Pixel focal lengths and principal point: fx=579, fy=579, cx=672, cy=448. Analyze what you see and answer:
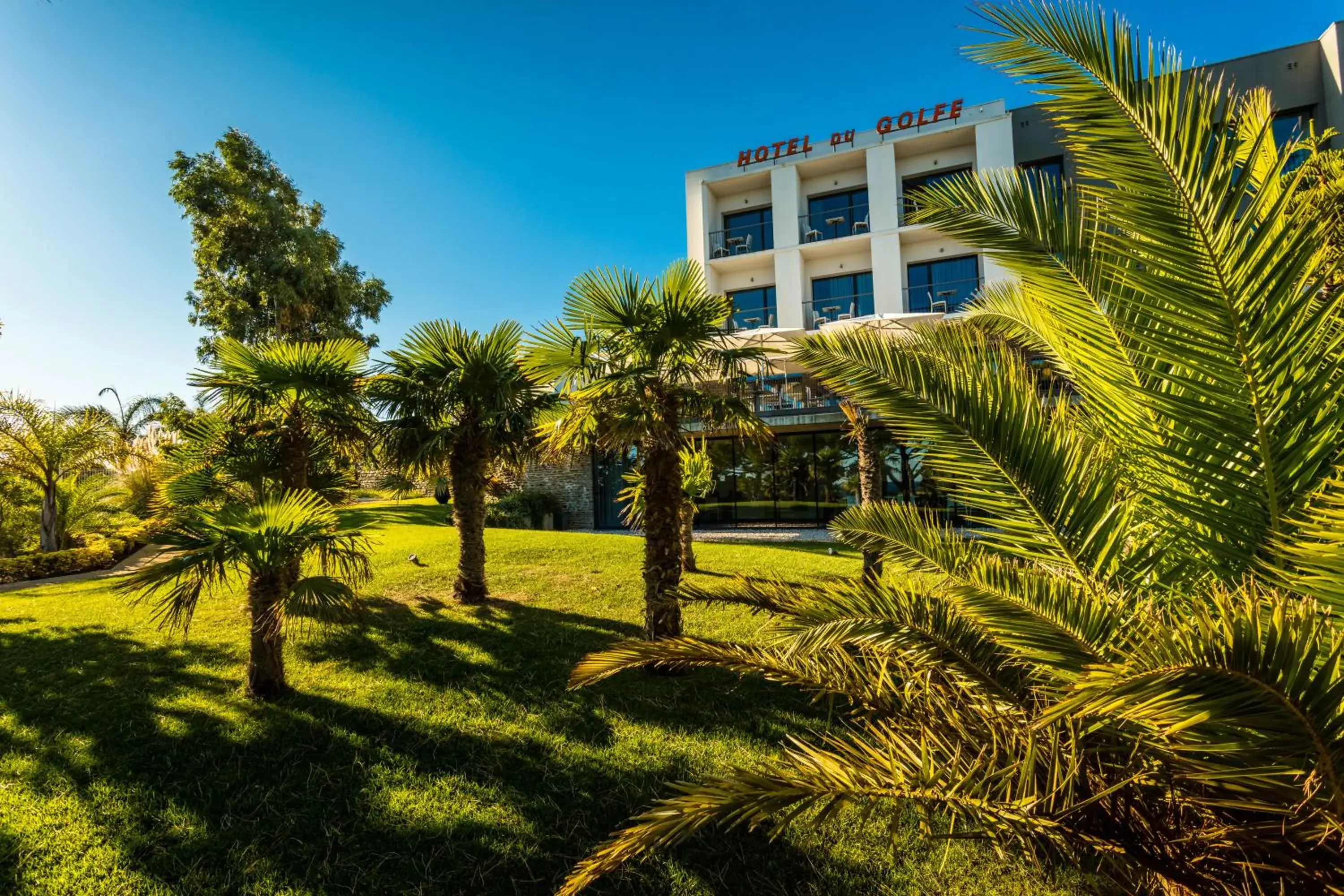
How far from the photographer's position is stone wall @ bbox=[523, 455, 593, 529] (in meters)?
19.8

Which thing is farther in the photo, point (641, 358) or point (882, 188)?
point (882, 188)

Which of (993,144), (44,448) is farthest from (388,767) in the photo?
(993,144)

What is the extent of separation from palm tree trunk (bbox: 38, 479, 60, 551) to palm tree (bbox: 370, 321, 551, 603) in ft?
36.1

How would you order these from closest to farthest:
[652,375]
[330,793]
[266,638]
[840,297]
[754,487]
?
[330,793] → [266,638] → [652,375] → [754,487] → [840,297]

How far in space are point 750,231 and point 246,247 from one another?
19.3m

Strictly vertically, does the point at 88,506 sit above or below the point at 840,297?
below

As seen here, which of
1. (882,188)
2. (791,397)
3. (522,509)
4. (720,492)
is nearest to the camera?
(522,509)

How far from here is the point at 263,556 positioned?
4340 mm

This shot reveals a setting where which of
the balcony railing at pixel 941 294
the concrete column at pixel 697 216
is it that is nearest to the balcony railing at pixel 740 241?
the concrete column at pixel 697 216

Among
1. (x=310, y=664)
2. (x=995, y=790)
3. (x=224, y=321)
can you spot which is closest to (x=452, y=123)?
(x=224, y=321)

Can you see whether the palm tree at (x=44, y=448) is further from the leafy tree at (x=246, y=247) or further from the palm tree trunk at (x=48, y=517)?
the leafy tree at (x=246, y=247)

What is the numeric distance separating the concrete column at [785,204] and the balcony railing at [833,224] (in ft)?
1.19

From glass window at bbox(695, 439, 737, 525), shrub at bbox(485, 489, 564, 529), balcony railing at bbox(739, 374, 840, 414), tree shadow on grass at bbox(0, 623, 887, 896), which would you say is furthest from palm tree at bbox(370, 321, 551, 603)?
glass window at bbox(695, 439, 737, 525)

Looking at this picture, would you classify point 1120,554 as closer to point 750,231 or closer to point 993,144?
point 993,144
